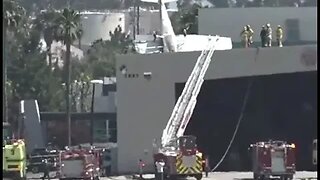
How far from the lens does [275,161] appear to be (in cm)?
3619

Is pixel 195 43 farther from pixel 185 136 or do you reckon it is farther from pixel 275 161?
Result: pixel 275 161

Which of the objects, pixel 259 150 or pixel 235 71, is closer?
pixel 259 150

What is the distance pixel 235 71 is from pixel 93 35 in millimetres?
92222

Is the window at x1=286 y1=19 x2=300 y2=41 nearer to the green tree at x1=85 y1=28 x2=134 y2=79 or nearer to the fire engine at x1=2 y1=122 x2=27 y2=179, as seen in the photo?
the fire engine at x1=2 y1=122 x2=27 y2=179

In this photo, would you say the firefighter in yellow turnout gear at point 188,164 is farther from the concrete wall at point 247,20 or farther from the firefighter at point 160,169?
the concrete wall at point 247,20

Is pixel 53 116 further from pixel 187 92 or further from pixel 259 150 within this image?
pixel 259 150

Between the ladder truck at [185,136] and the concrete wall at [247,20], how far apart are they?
8564 mm

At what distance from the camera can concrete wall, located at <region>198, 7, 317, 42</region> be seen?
5662 centimetres

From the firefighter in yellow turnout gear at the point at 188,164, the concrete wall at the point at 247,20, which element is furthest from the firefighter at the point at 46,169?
the concrete wall at the point at 247,20

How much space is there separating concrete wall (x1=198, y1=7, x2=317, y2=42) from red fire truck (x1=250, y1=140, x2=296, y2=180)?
20330 millimetres

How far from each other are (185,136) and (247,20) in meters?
20.4

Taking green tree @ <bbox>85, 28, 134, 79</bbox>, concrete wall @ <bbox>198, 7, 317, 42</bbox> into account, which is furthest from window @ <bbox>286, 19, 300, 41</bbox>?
green tree @ <bbox>85, 28, 134, 79</bbox>

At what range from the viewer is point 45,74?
281ft

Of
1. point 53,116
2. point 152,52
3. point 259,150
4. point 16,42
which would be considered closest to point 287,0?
point 16,42
